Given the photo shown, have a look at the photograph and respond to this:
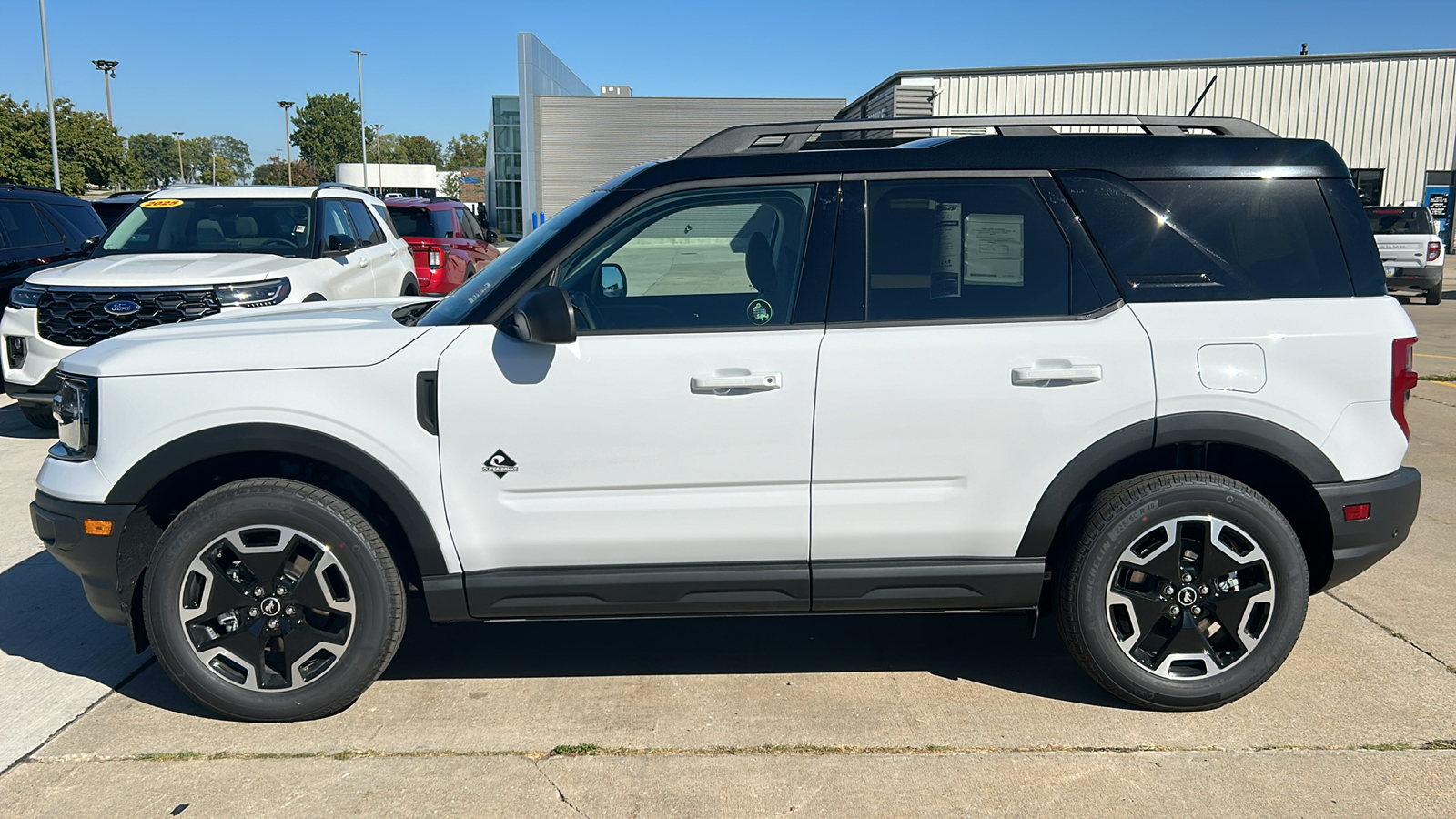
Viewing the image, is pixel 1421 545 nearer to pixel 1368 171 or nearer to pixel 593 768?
pixel 593 768

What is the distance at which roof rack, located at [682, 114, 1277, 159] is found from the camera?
3.86 metres

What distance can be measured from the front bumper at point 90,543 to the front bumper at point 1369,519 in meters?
4.01

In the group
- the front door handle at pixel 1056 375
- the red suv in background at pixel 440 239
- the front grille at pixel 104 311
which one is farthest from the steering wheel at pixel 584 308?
the red suv in background at pixel 440 239

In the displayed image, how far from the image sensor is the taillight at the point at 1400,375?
3.63 meters

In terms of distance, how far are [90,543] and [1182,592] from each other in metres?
3.65

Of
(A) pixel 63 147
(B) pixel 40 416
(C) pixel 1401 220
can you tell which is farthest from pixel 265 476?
(A) pixel 63 147

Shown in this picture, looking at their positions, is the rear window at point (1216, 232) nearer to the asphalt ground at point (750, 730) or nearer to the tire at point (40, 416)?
the asphalt ground at point (750, 730)

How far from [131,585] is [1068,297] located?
3.32 m

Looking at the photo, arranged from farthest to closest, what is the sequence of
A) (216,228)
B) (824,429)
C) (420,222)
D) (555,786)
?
(420,222) → (216,228) → (824,429) → (555,786)

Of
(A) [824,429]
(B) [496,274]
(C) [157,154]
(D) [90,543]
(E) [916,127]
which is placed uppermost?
(C) [157,154]

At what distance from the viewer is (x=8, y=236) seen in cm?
1059

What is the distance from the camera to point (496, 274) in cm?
390

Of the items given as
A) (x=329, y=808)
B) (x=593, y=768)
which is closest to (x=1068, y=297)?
(x=593, y=768)

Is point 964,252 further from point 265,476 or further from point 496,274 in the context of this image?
point 265,476
